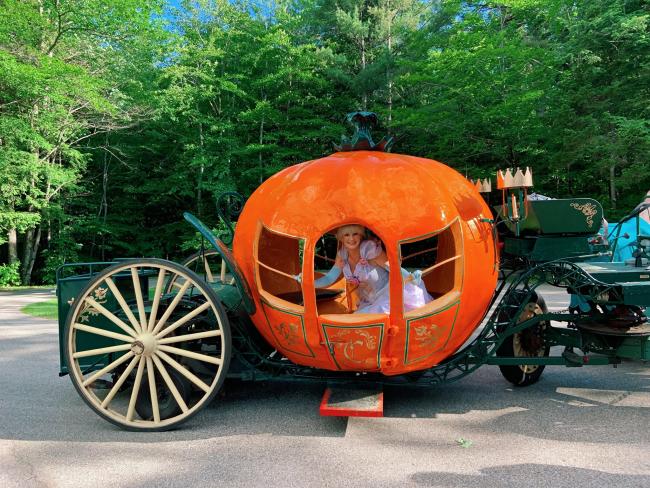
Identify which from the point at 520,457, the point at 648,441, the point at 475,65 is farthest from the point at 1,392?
the point at 475,65

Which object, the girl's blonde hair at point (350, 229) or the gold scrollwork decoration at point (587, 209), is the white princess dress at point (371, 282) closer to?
the girl's blonde hair at point (350, 229)

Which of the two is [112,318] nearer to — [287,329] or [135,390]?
[135,390]

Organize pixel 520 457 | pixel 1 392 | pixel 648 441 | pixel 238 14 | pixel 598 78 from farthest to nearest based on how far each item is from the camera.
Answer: pixel 238 14 → pixel 598 78 → pixel 1 392 → pixel 648 441 → pixel 520 457

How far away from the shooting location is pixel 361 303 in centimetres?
436

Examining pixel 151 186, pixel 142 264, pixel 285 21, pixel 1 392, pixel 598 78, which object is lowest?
pixel 1 392

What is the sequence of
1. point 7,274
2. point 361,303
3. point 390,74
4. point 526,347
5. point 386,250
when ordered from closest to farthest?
point 386,250 → point 361,303 → point 526,347 → point 7,274 → point 390,74

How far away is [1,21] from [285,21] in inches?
417

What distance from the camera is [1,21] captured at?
15312mm

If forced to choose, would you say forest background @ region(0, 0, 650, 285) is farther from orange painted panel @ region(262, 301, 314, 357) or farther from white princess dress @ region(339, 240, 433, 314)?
orange painted panel @ region(262, 301, 314, 357)

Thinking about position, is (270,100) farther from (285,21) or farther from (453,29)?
(453,29)

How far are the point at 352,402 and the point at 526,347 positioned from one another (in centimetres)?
200

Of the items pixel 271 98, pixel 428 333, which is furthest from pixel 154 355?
pixel 271 98

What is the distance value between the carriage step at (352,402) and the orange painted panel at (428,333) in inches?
15.3

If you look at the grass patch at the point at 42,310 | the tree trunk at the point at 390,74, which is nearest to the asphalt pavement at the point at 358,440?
the grass patch at the point at 42,310
